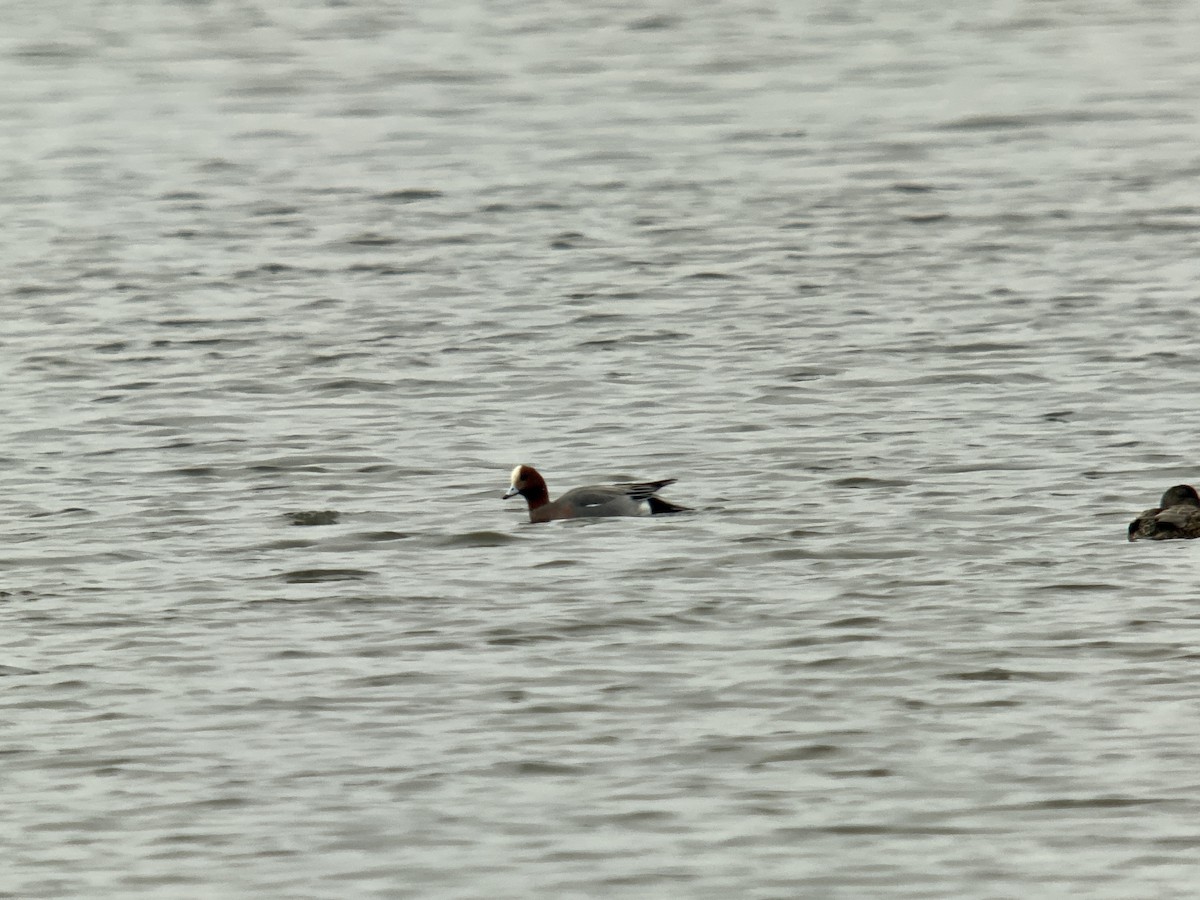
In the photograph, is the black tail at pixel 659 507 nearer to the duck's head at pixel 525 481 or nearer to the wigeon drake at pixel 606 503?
the wigeon drake at pixel 606 503

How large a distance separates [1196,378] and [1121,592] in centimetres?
613

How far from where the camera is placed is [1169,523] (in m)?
14.0

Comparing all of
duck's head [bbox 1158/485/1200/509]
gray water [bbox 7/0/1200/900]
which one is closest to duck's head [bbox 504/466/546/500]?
gray water [bbox 7/0/1200/900]

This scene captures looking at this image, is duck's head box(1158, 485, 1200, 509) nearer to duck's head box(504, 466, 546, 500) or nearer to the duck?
the duck

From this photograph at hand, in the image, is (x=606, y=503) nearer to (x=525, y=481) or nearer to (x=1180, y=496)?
(x=525, y=481)

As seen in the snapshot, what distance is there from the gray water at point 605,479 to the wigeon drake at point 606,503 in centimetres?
14

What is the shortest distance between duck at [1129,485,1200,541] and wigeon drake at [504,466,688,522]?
9.14ft

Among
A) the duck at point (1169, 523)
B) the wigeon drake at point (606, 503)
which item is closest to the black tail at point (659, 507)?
the wigeon drake at point (606, 503)

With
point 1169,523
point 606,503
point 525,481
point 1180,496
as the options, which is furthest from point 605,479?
point 1169,523

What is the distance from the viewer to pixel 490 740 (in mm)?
11211

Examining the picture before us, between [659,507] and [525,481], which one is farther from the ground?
[525,481]

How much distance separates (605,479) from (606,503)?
132 cm

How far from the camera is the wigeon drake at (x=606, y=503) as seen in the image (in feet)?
50.4

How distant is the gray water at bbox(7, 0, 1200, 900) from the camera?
10.2 meters
